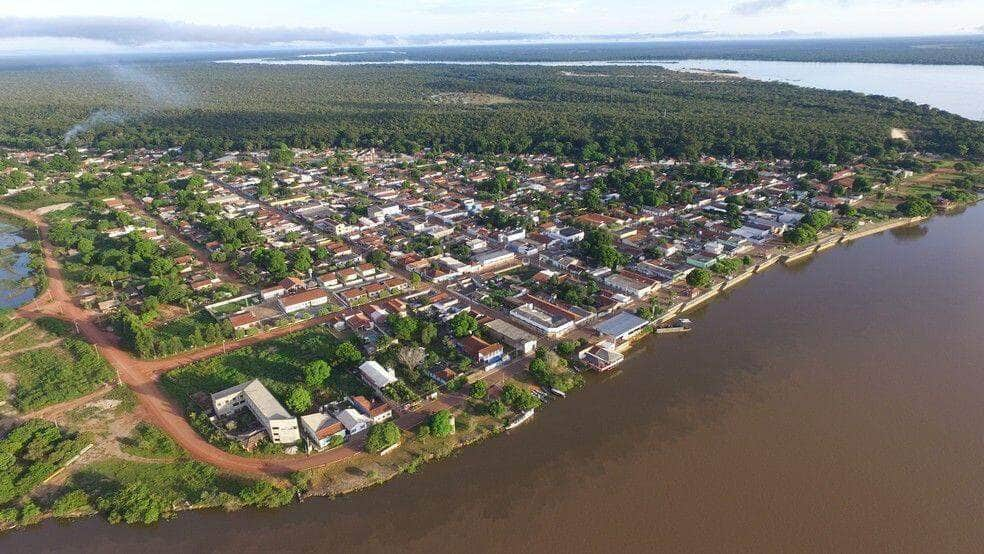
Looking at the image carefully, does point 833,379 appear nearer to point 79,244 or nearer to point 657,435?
point 657,435

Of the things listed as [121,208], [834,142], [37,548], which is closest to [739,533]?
[37,548]

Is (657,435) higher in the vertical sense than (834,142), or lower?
lower

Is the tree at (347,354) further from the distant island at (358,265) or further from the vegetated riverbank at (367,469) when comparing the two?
the vegetated riverbank at (367,469)

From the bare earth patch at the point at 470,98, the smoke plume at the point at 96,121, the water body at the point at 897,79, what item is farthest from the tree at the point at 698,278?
the bare earth patch at the point at 470,98

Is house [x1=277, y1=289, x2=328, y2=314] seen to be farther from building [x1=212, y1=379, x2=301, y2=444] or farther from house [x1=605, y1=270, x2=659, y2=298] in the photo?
A: house [x1=605, y1=270, x2=659, y2=298]

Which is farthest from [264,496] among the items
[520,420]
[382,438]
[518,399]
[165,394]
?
[518,399]

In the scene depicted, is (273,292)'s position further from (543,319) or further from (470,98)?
(470,98)

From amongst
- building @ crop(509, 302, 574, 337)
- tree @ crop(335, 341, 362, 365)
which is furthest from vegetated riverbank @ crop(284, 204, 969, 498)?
tree @ crop(335, 341, 362, 365)
